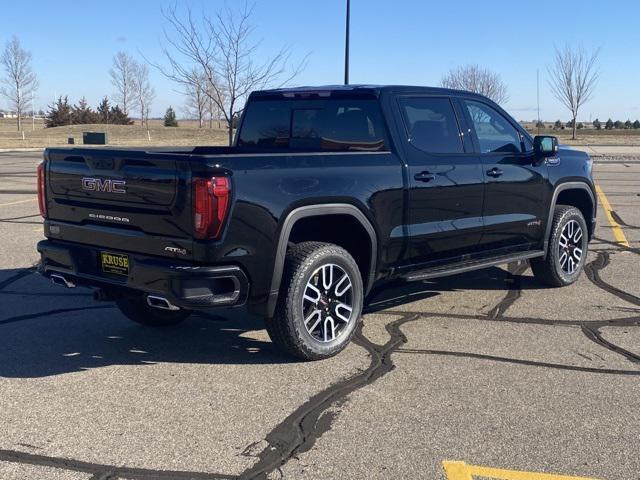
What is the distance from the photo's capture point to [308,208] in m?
5.17

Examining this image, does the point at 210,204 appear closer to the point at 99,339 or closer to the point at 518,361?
the point at 99,339

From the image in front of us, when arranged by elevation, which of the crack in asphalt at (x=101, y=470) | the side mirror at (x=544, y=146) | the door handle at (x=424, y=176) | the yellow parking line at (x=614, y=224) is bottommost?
the crack in asphalt at (x=101, y=470)

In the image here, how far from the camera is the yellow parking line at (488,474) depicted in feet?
11.8

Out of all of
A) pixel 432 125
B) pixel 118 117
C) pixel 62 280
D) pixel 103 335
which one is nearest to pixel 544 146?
pixel 432 125

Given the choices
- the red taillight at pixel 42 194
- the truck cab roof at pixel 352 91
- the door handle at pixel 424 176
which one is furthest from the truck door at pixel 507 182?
the red taillight at pixel 42 194

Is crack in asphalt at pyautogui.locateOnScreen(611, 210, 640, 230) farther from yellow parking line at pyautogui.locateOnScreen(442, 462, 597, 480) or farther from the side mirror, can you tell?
yellow parking line at pyautogui.locateOnScreen(442, 462, 597, 480)

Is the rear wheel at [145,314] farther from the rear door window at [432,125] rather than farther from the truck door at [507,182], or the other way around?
the truck door at [507,182]

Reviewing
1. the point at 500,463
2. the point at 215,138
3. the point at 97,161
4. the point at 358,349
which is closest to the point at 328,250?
the point at 358,349

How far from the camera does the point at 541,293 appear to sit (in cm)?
753

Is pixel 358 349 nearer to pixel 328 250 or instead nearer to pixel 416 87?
pixel 328 250

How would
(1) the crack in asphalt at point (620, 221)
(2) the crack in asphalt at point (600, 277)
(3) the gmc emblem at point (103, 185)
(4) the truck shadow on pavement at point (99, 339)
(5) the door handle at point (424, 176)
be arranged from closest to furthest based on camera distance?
(3) the gmc emblem at point (103, 185), (4) the truck shadow on pavement at point (99, 339), (5) the door handle at point (424, 176), (2) the crack in asphalt at point (600, 277), (1) the crack in asphalt at point (620, 221)

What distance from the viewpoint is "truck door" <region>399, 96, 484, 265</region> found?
5996 millimetres

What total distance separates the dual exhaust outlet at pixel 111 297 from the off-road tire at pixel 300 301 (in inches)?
27.9

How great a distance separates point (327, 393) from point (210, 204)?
4.44ft
